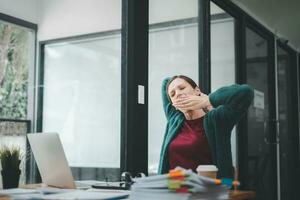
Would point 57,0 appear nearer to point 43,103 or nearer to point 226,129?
point 43,103

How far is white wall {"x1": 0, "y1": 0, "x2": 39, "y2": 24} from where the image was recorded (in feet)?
7.31

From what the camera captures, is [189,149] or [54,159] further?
[189,149]

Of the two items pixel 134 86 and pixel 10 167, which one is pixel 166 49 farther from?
pixel 10 167

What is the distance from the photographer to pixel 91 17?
2873mm

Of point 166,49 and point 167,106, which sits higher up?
point 166,49

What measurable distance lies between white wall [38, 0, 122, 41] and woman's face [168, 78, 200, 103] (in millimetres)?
519

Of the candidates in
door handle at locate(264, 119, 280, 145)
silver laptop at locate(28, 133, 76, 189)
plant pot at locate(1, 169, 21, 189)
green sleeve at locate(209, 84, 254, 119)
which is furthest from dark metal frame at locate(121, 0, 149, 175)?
door handle at locate(264, 119, 280, 145)

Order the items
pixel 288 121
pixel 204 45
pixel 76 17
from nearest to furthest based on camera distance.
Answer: pixel 76 17 → pixel 204 45 → pixel 288 121

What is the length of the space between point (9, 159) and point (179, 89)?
3.57 ft

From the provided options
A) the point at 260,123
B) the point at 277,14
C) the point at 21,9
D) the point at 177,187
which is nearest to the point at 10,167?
the point at 177,187

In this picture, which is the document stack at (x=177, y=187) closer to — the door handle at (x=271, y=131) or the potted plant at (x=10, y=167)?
the potted plant at (x=10, y=167)

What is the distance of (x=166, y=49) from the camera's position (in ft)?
10.4

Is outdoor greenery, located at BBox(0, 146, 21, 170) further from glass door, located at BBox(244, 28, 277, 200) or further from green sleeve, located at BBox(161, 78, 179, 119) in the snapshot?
glass door, located at BBox(244, 28, 277, 200)

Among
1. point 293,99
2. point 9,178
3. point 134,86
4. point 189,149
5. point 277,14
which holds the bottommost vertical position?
point 9,178
